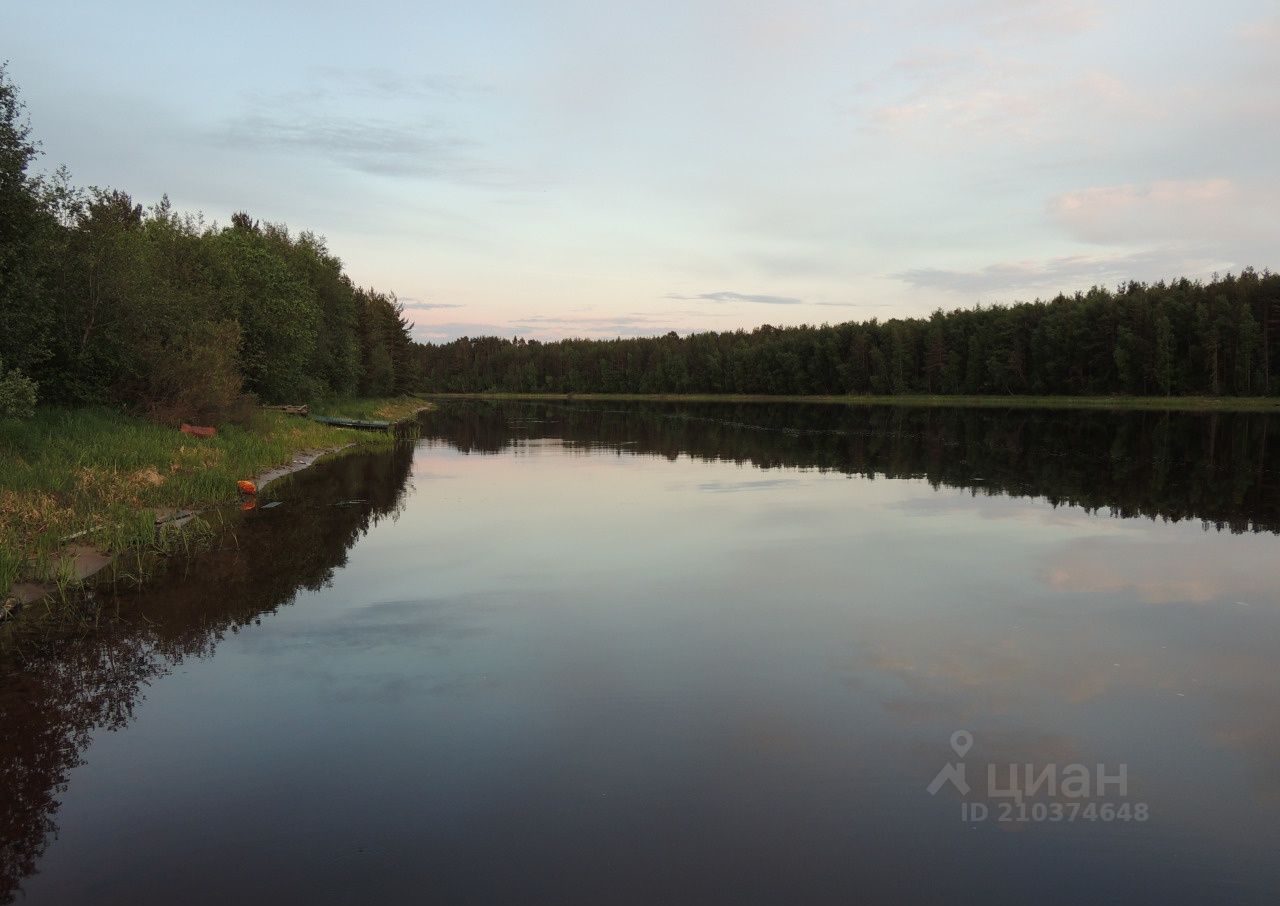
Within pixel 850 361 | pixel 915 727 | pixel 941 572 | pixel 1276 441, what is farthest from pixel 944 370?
pixel 915 727

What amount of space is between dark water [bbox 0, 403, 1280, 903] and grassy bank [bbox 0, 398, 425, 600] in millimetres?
2098

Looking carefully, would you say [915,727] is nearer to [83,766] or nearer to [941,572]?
[941,572]

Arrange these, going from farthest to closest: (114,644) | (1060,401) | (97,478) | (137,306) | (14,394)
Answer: (1060,401) → (137,306) → (97,478) → (14,394) → (114,644)

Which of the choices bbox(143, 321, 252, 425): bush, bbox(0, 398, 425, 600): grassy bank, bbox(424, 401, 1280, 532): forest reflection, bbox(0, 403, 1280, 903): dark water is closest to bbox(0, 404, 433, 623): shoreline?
bbox(0, 398, 425, 600): grassy bank

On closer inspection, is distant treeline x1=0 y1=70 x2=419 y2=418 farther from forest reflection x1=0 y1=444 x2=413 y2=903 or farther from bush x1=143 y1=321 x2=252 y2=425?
forest reflection x1=0 y1=444 x2=413 y2=903

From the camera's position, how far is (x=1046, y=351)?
10206 centimetres

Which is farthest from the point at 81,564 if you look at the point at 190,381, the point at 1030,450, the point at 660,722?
the point at 1030,450

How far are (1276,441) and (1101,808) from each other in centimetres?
4719

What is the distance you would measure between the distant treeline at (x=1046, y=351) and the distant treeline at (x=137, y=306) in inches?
3539

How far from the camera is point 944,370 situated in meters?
118

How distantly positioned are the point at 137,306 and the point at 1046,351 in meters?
103

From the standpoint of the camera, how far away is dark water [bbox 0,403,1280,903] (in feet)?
21.0

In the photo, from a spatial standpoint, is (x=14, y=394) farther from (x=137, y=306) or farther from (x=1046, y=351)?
(x=1046, y=351)

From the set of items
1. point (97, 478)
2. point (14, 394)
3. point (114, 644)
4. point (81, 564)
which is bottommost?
point (114, 644)
